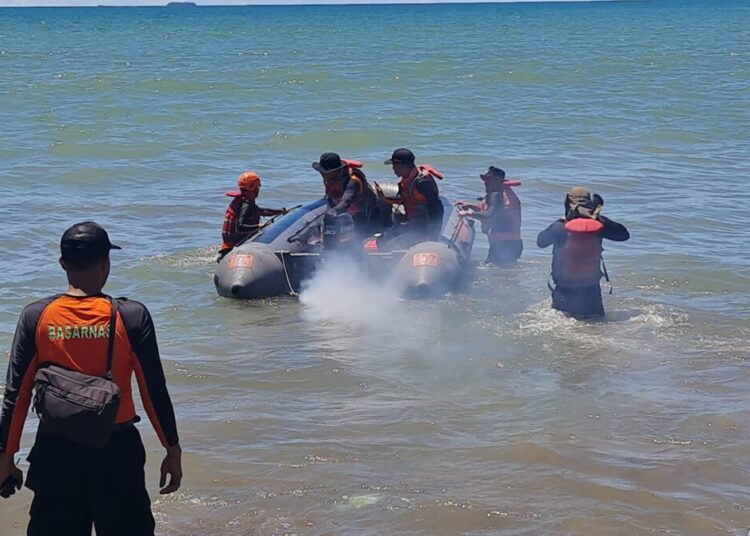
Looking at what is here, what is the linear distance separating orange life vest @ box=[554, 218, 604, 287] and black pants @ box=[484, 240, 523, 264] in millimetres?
2757

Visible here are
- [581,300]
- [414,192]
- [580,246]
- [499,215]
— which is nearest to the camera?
[580,246]

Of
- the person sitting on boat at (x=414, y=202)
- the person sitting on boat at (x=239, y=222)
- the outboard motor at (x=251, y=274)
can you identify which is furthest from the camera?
the person sitting on boat at (x=239, y=222)

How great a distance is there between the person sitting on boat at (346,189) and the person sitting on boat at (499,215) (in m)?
1.09

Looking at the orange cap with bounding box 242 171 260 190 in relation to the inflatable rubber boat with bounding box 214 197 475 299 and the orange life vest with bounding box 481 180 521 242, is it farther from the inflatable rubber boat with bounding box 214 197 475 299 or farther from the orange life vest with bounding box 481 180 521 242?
the orange life vest with bounding box 481 180 521 242

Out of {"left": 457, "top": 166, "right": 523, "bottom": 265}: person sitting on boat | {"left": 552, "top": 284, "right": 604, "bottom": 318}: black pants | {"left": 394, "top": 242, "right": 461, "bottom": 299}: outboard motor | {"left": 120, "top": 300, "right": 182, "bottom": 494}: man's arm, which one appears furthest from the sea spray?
{"left": 120, "top": 300, "right": 182, "bottom": 494}: man's arm

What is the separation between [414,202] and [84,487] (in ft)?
24.9

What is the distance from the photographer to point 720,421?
705 centimetres

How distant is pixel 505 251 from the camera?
1212cm

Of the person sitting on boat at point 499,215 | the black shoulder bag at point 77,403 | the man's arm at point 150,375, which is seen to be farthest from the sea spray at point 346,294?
the black shoulder bag at point 77,403

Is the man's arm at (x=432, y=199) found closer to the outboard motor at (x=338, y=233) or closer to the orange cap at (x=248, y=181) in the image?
the outboard motor at (x=338, y=233)

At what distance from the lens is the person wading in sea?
3.86 metres

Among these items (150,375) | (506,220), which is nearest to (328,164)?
(506,220)

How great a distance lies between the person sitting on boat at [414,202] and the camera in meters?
11.0

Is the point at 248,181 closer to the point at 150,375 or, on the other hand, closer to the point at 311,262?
the point at 311,262
